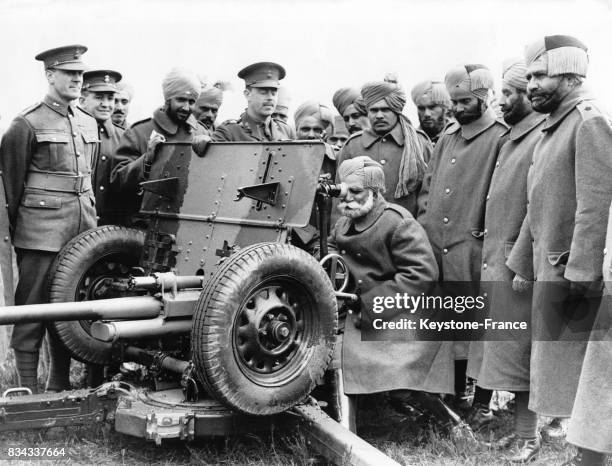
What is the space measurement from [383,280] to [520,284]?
35.7 inches

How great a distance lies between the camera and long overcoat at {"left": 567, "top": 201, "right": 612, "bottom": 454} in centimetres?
407

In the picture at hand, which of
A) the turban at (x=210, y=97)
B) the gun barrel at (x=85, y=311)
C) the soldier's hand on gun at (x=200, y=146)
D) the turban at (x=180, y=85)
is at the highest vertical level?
the turban at (x=180, y=85)

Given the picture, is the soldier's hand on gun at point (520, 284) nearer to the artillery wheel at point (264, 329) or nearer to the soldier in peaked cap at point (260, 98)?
the artillery wheel at point (264, 329)

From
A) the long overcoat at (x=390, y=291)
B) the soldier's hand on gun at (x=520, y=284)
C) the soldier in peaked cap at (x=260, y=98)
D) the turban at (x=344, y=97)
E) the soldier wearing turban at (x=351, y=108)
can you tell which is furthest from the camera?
the turban at (x=344, y=97)

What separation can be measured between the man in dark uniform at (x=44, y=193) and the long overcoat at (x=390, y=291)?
82.3 inches

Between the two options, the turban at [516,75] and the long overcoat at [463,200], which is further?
the long overcoat at [463,200]

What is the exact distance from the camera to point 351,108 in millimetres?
8234

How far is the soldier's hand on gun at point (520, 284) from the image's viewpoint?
5.18m

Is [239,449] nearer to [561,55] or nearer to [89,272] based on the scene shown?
[89,272]

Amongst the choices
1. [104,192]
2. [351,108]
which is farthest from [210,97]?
[104,192]

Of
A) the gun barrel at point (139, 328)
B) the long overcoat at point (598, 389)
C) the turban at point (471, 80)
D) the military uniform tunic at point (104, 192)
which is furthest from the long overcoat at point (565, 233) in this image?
the military uniform tunic at point (104, 192)

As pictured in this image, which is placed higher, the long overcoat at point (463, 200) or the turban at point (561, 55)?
the turban at point (561, 55)

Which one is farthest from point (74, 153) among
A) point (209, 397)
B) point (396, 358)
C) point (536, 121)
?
point (536, 121)

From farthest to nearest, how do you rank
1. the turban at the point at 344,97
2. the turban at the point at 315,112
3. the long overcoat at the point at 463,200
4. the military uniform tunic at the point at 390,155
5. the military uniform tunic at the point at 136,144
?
the turban at the point at 344,97 → the turban at the point at 315,112 → the military uniform tunic at the point at 136,144 → the military uniform tunic at the point at 390,155 → the long overcoat at the point at 463,200
